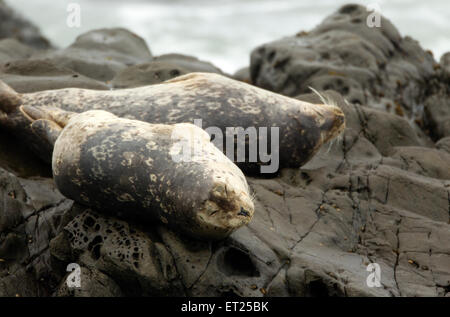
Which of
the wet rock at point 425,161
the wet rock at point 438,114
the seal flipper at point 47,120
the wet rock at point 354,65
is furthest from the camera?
the wet rock at point 354,65

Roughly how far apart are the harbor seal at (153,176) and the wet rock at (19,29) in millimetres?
11052

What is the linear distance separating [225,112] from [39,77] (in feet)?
10.5

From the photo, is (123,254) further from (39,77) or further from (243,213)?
(39,77)

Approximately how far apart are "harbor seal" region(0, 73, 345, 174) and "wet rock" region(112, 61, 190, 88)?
171 cm

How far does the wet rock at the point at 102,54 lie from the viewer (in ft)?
28.9

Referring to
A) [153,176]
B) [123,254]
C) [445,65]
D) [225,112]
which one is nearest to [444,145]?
[225,112]

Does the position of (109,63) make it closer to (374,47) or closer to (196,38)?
(374,47)

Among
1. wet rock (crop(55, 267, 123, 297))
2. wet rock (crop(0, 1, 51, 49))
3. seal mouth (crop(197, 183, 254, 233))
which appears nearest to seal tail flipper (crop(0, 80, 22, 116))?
wet rock (crop(55, 267, 123, 297))

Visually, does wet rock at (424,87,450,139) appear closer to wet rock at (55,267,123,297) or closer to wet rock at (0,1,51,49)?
wet rock at (55,267,123,297)

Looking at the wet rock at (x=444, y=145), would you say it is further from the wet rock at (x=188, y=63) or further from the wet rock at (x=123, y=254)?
the wet rock at (x=123, y=254)

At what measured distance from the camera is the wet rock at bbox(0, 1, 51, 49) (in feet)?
47.9

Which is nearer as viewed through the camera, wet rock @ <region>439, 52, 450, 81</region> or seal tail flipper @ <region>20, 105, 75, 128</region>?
seal tail flipper @ <region>20, 105, 75, 128</region>

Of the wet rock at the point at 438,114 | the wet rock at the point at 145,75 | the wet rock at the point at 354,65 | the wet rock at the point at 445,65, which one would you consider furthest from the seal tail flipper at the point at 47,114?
the wet rock at the point at 445,65
